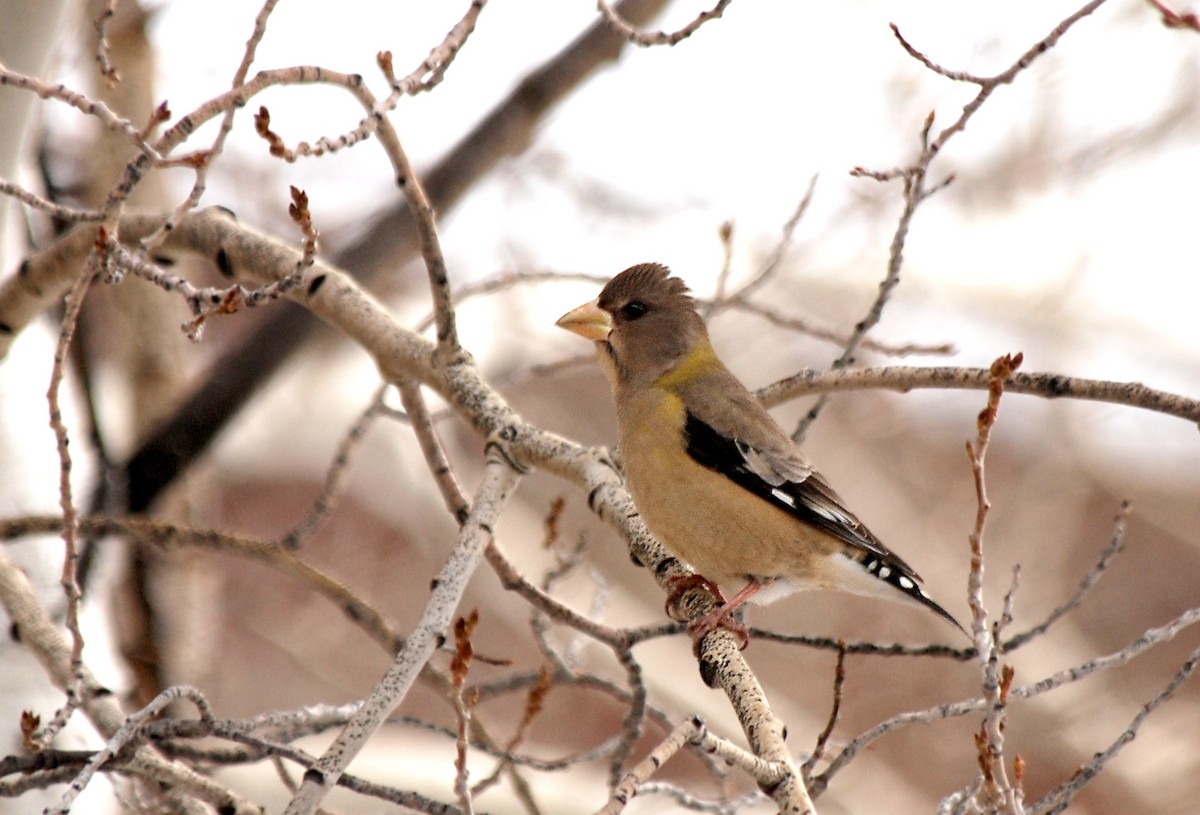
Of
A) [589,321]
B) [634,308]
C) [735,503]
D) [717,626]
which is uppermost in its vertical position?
[634,308]

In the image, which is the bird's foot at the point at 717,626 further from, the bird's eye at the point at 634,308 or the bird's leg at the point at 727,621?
the bird's eye at the point at 634,308

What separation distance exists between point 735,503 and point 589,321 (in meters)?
1.13

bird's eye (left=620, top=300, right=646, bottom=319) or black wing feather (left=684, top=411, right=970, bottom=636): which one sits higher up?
bird's eye (left=620, top=300, right=646, bottom=319)

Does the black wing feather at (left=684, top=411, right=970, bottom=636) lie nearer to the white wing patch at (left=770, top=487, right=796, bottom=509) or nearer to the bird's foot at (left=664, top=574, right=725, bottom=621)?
the white wing patch at (left=770, top=487, right=796, bottom=509)

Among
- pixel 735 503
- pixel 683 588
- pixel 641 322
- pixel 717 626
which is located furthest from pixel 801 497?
pixel 641 322

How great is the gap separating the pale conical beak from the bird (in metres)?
0.31

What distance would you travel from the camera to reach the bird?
391 cm

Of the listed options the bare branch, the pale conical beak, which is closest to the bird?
the pale conical beak

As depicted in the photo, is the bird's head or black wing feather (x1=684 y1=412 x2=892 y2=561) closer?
black wing feather (x1=684 y1=412 x2=892 y2=561)

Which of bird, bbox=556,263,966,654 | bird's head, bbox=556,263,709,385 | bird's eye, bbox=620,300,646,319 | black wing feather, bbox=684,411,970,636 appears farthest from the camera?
bird's eye, bbox=620,300,646,319

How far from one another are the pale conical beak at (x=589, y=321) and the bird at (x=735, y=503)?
1.02ft

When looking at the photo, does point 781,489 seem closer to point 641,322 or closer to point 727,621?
point 727,621

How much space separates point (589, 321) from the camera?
4.76 meters

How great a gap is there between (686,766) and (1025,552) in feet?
13.7
